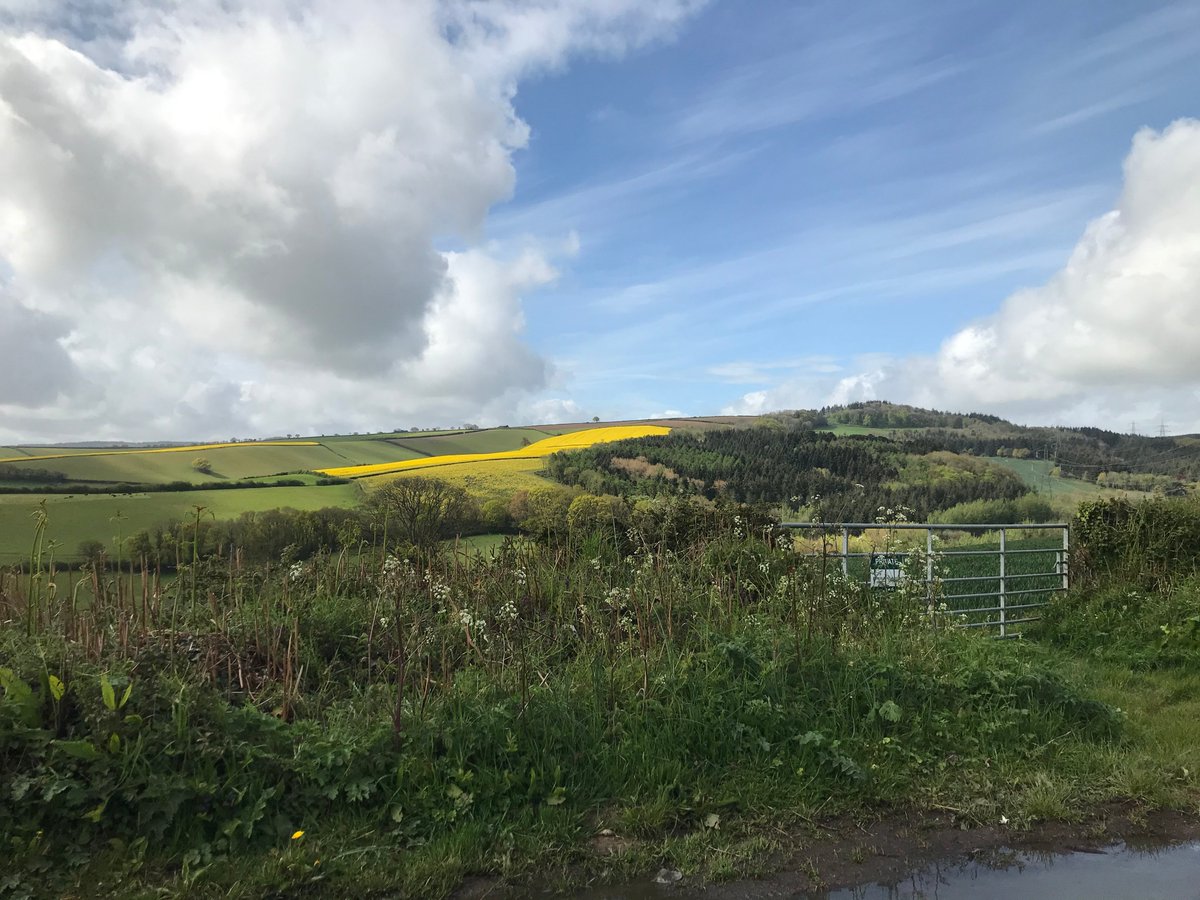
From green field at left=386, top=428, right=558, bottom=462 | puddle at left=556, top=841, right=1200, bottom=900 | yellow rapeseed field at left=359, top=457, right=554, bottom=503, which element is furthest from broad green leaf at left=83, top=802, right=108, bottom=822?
green field at left=386, top=428, right=558, bottom=462

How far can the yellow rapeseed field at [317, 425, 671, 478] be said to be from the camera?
15633 mm

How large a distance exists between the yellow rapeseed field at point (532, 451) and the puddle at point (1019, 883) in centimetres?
1251

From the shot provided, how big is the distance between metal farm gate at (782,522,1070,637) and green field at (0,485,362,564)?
21.3 ft

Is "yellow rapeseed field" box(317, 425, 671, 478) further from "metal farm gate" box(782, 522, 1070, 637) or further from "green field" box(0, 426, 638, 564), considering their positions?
"metal farm gate" box(782, 522, 1070, 637)

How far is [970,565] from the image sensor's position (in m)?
13.0

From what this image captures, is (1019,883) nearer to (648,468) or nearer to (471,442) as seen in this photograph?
(648,468)

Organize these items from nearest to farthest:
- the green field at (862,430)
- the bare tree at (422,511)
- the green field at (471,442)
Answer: the bare tree at (422,511)
the green field at (471,442)
the green field at (862,430)

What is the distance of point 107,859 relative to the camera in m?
3.17

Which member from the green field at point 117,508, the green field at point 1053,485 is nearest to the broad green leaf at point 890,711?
the green field at point 117,508

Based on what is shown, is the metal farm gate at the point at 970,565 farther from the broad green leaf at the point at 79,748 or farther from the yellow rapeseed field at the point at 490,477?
the broad green leaf at the point at 79,748

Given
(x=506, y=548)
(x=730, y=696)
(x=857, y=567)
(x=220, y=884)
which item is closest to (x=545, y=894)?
(x=220, y=884)

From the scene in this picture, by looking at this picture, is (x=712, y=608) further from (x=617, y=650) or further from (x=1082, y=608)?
(x=1082, y=608)

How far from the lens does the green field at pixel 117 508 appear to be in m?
6.22

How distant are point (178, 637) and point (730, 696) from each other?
3566 millimetres
